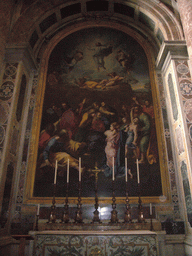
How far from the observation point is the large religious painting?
20.8ft

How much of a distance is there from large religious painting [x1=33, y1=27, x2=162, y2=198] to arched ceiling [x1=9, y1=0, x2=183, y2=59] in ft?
1.55

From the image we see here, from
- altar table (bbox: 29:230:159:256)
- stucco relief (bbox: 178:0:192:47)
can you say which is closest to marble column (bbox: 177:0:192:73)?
stucco relief (bbox: 178:0:192:47)

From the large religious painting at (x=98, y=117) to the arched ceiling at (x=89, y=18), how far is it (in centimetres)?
47

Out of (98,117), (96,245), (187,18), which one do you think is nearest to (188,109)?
(187,18)

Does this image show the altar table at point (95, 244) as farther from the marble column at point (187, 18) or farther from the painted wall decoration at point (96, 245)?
the marble column at point (187, 18)

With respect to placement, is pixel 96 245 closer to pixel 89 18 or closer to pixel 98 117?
pixel 98 117

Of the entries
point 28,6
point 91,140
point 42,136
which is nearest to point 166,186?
point 91,140

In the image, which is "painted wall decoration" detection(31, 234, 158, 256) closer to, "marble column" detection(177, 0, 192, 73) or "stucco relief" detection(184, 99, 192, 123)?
"stucco relief" detection(184, 99, 192, 123)

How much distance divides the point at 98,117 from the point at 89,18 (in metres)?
4.11

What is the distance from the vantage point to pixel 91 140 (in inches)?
268

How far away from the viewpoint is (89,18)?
29.1 feet

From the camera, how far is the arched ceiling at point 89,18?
747 cm

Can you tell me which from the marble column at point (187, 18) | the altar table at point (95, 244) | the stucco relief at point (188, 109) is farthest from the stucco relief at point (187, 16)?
the altar table at point (95, 244)

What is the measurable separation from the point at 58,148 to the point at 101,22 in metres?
5.08
